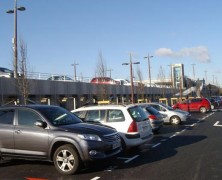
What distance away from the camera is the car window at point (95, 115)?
1137cm

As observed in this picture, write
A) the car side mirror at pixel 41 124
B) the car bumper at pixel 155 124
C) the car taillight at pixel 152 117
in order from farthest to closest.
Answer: the car taillight at pixel 152 117 → the car bumper at pixel 155 124 → the car side mirror at pixel 41 124

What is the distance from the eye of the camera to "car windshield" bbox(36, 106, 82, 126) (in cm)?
901

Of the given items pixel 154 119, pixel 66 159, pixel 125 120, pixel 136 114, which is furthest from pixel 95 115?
pixel 154 119

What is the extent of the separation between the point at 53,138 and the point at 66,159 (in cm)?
58

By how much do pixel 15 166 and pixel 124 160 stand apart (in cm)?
293

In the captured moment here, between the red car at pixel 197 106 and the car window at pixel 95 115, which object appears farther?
the red car at pixel 197 106

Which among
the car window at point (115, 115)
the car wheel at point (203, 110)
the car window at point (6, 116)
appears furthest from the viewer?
the car wheel at point (203, 110)

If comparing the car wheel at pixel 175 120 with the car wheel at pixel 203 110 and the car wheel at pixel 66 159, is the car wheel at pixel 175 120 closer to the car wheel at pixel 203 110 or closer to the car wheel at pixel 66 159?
the car wheel at pixel 66 159

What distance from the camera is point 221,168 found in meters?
8.37

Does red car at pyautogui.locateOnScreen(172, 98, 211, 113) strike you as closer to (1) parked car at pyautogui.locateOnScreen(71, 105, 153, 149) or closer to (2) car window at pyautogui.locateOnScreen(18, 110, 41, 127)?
(1) parked car at pyautogui.locateOnScreen(71, 105, 153, 149)

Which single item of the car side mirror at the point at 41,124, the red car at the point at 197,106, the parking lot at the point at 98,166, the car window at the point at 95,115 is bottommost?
the parking lot at the point at 98,166

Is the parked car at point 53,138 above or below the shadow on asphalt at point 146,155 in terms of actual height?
above

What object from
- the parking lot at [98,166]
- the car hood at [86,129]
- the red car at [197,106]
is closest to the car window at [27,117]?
the car hood at [86,129]

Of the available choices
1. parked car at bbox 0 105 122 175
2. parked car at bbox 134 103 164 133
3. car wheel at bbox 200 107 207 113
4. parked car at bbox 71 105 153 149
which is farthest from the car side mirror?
car wheel at bbox 200 107 207 113
